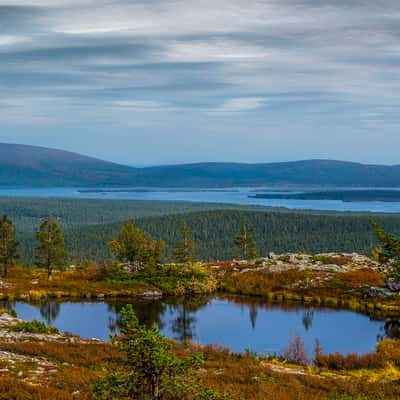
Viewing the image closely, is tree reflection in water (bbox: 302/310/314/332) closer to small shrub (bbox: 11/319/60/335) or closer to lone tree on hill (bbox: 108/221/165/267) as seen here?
lone tree on hill (bbox: 108/221/165/267)

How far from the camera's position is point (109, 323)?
50.6m

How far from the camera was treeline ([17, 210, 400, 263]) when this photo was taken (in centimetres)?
16062

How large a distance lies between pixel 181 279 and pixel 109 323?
739 inches

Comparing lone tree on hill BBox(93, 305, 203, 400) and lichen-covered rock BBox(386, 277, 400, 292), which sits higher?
lone tree on hill BBox(93, 305, 203, 400)

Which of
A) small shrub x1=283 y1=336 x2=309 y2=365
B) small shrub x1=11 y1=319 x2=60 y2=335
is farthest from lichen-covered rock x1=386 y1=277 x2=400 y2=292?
small shrub x1=11 y1=319 x2=60 y2=335

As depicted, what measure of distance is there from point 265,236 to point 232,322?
132 m

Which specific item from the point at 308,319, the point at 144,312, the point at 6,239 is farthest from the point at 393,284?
the point at 6,239

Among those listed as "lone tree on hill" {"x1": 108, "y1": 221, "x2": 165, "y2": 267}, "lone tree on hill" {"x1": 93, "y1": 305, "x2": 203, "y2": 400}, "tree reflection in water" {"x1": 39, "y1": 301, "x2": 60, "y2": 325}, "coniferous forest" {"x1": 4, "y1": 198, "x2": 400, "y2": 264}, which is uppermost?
"lone tree on hill" {"x1": 93, "y1": 305, "x2": 203, "y2": 400}

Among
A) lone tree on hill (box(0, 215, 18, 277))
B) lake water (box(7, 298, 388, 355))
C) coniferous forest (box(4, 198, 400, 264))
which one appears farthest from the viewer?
coniferous forest (box(4, 198, 400, 264))

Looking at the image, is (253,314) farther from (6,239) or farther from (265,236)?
(265,236)

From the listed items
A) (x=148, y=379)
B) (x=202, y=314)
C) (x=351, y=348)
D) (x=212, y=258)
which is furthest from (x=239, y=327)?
(x=212, y=258)

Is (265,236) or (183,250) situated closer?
(183,250)

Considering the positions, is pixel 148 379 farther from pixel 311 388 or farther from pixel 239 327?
pixel 239 327

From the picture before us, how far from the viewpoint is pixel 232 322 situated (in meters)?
51.6
